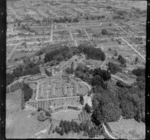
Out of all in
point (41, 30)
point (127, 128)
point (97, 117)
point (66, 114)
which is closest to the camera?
point (127, 128)

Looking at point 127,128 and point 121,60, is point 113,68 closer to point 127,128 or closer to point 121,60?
point 121,60

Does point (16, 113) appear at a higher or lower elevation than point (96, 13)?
lower

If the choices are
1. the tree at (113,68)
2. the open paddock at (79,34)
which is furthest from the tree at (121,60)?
the open paddock at (79,34)

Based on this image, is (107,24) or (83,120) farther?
(107,24)

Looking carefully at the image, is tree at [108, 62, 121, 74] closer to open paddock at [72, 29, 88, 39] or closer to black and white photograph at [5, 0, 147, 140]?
black and white photograph at [5, 0, 147, 140]

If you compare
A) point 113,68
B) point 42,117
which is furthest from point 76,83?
point 42,117

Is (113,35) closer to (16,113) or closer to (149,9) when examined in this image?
(16,113)

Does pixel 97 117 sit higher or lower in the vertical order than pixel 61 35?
lower

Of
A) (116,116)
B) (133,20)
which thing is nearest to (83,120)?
(116,116)
